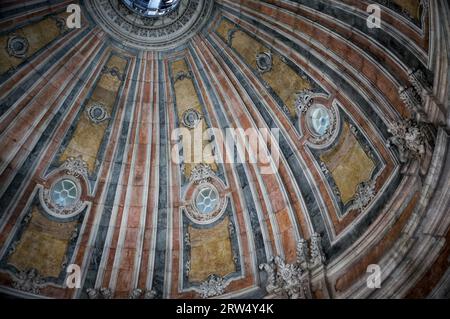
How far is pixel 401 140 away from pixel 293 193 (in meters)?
6.27

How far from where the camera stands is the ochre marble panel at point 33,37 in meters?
24.9

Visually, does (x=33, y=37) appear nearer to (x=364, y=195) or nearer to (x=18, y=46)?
(x=18, y=46)

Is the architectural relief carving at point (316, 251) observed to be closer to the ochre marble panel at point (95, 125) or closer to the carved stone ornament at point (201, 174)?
the carved stone ornament at point (201, 174)

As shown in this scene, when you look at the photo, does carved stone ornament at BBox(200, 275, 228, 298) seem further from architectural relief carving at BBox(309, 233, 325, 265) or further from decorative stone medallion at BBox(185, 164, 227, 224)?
architectural relief carving at BBox(309, 233, 325, 265)

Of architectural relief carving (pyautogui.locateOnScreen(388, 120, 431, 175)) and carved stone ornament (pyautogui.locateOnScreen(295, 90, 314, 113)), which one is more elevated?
carved stone ornament (pyautogui.locateOnScreen(295, 90, 314, 113))

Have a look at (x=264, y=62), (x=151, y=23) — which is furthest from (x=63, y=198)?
(x=264, y=62)

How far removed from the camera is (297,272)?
22141 mm

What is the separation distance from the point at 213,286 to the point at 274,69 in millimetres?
10019

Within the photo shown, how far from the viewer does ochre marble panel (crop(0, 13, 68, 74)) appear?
24.9 m

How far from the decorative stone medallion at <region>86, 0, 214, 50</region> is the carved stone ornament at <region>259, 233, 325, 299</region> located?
11.6m

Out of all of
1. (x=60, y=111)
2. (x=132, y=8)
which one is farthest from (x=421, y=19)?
(x=60, y=111)

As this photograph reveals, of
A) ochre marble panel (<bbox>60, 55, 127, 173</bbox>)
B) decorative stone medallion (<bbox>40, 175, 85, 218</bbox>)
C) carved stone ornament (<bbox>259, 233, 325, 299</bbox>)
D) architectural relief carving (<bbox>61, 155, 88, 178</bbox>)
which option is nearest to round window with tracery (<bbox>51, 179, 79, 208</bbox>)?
decorative stone medallion (<bbox>40, 175, 85, 218</bbox>)
